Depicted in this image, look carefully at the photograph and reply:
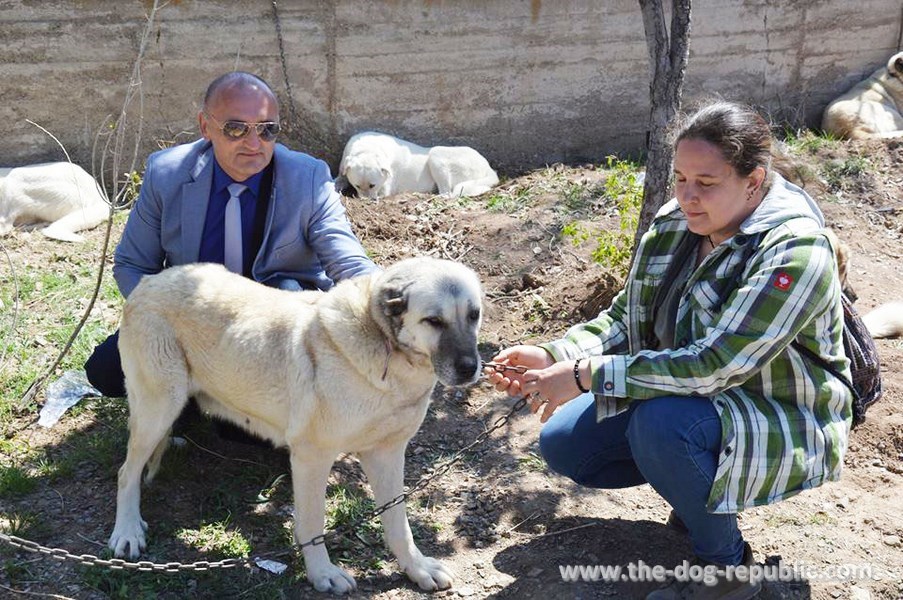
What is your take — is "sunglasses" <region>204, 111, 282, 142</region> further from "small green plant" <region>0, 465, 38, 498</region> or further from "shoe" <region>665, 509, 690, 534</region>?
"shoe" <region>665, 509, 690, 534</region>

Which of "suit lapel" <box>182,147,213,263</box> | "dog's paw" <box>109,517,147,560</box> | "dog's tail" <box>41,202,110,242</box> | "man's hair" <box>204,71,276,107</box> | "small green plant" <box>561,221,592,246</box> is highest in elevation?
"man's hair" <box>204,71,276,107</box>

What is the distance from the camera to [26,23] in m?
7.52

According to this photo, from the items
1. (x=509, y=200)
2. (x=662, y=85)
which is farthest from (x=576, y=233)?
(x=662, y=85)

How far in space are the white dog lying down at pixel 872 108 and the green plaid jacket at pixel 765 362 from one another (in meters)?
6.03

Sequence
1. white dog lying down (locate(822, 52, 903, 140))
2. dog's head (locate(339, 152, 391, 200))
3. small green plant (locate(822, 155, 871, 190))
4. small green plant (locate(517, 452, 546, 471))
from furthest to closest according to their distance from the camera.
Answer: white dog lying down (locate(822, 52, 903, 140)) → dog's head (locate(339, 152, 391, 200)) → small green plant (locate(822, 155, 871, 190)) → small green plant (locate(517, 452, 546, 471))

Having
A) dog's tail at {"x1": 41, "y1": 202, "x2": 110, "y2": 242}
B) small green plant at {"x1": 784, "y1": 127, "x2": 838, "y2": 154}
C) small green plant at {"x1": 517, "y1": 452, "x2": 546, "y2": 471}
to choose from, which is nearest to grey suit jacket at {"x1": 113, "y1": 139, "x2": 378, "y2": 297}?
small green plant at {"x1": 517, "y1": 452, "x2": 546, "y2": 471}

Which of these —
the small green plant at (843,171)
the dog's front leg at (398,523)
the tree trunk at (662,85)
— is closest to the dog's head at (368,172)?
the tree trunk at (662,85)

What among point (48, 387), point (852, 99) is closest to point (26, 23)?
point (48, 387)

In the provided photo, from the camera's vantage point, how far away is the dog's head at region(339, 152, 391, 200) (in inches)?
309

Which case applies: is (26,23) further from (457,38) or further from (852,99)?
(852,99)

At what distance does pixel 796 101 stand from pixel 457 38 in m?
3.55

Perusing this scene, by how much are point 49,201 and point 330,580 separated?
4.79m

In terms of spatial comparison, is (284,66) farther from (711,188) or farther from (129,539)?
(711,188)

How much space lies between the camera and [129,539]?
3672 mm
